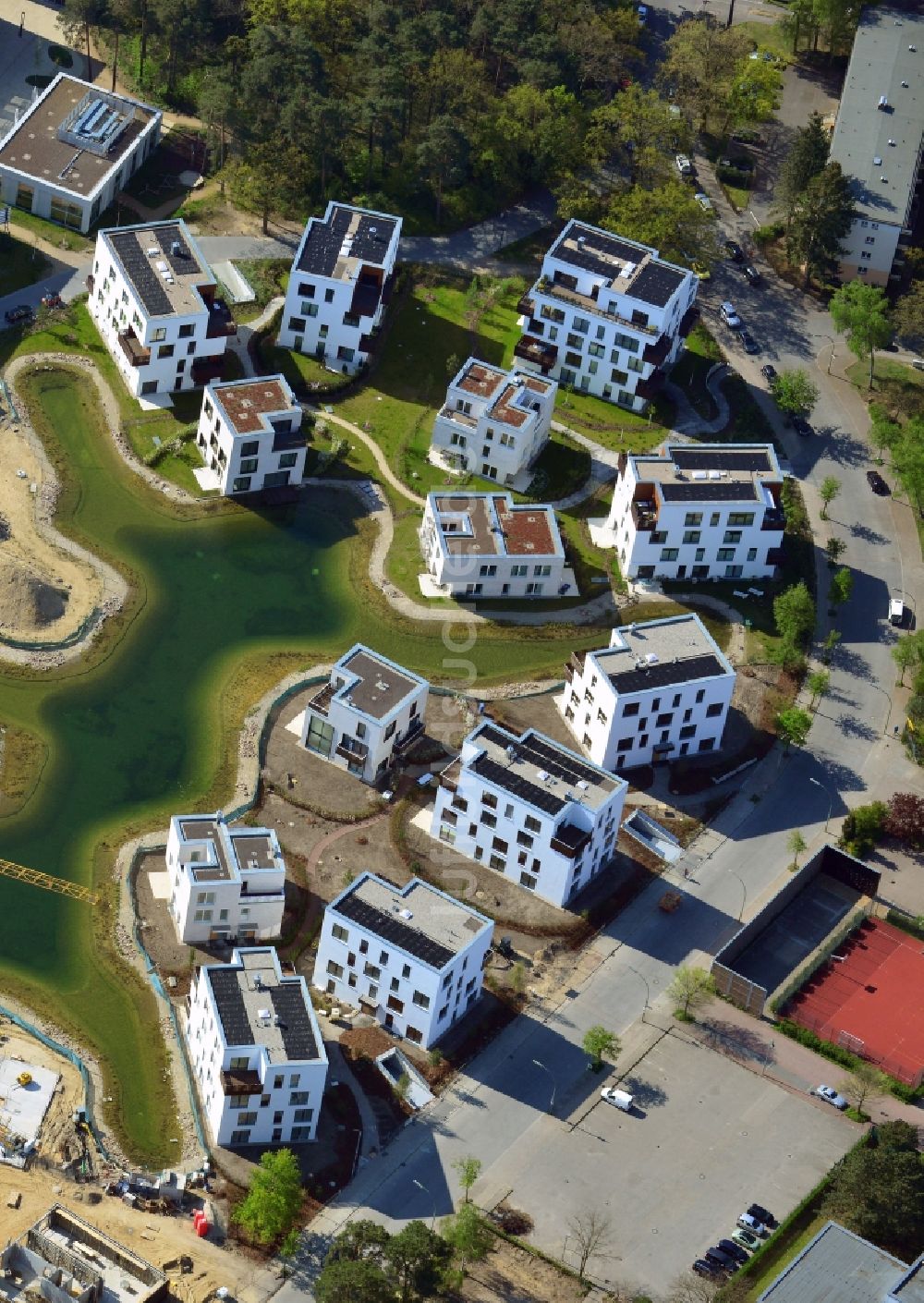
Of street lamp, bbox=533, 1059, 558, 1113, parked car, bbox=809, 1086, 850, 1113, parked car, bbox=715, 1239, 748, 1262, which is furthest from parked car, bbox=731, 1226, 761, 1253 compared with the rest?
street lamp, bbox=533, 1059, 558, 1113

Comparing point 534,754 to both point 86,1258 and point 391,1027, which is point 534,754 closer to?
point 391,1027

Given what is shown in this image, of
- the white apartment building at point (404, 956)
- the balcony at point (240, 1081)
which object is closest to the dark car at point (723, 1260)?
the white apartment building at point (404, 956)

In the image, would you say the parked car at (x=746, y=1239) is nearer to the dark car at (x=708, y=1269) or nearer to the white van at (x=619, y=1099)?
the dark car at (x=708, y=1269)

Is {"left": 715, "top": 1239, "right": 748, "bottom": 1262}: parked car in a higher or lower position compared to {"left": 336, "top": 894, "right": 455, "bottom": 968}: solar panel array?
lower

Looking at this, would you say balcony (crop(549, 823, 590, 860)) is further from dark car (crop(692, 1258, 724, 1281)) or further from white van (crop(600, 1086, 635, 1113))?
dark car (crop(692, 1258, 724, 1281))

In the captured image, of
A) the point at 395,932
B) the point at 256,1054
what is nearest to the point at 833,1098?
the point at 395,932

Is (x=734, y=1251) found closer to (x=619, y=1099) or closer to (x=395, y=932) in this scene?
(x=619, y=1099)
